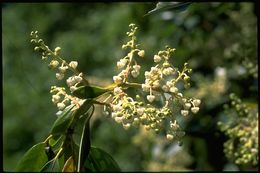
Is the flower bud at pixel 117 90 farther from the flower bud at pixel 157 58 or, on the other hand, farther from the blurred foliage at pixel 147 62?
the blurred foliage at pixel 147 62

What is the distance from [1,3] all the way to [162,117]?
51.3 inches

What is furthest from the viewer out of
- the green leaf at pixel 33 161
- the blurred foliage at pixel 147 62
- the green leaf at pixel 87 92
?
the blurred foliage at pixel 147 62

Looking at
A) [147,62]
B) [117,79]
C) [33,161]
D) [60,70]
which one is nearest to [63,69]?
[60,70]

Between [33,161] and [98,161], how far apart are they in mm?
137

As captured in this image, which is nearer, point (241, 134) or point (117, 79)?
point (117, 79)

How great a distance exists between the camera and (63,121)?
1.19m

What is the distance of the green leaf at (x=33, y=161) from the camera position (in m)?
1.31

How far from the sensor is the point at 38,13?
7.02 m

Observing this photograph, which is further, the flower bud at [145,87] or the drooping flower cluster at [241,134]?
the drooping flower cluster at [241,134]

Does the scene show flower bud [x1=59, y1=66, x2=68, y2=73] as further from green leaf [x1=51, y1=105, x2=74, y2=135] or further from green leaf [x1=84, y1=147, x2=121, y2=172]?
green leaf [x1=84, y1=147, x2=121, y2=172]

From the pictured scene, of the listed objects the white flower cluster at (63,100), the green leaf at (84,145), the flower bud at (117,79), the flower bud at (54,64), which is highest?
the flower bud at (54,64)

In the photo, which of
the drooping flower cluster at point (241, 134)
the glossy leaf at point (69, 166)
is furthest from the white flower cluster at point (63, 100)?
the drooping flower cluster at point (241, 134)

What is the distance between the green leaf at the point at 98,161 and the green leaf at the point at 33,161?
0.09 m

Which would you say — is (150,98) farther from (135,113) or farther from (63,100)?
(63,100)
